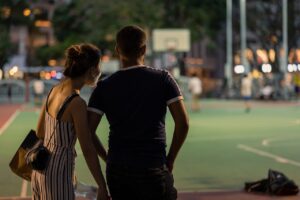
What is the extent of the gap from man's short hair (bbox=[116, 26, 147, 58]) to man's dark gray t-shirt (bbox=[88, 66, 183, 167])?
9 cm

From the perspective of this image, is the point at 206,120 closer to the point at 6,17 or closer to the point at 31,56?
the point at 6,17

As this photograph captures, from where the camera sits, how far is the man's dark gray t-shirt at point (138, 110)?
4.10 metres

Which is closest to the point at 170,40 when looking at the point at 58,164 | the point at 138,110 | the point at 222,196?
the point at 222,196

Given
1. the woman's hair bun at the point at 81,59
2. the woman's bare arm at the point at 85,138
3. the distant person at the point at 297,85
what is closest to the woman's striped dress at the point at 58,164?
the woman's bare arm at the point at 85,138

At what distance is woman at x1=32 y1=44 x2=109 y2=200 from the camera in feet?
14.2

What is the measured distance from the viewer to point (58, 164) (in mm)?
4457

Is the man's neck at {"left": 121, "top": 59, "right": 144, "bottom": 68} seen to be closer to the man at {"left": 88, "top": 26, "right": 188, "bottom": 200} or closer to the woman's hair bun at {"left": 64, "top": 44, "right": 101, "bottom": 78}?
the man at {"left": 88, "top": 26, "right": 188, "bottom": 200}

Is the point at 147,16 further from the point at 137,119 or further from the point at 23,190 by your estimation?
the point at 137,119

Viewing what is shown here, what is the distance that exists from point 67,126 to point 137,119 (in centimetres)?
52

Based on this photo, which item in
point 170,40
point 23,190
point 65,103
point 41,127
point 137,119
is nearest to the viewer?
point 137,119

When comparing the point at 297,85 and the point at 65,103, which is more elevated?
the point at 65,103

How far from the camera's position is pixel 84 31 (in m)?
66.8

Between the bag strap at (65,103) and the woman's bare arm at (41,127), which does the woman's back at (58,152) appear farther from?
the woman's bare arm at (41,127)

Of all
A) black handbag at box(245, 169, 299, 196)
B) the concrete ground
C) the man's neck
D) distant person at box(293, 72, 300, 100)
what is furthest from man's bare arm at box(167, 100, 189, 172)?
distant person at box(293, 72, 300, 100)
